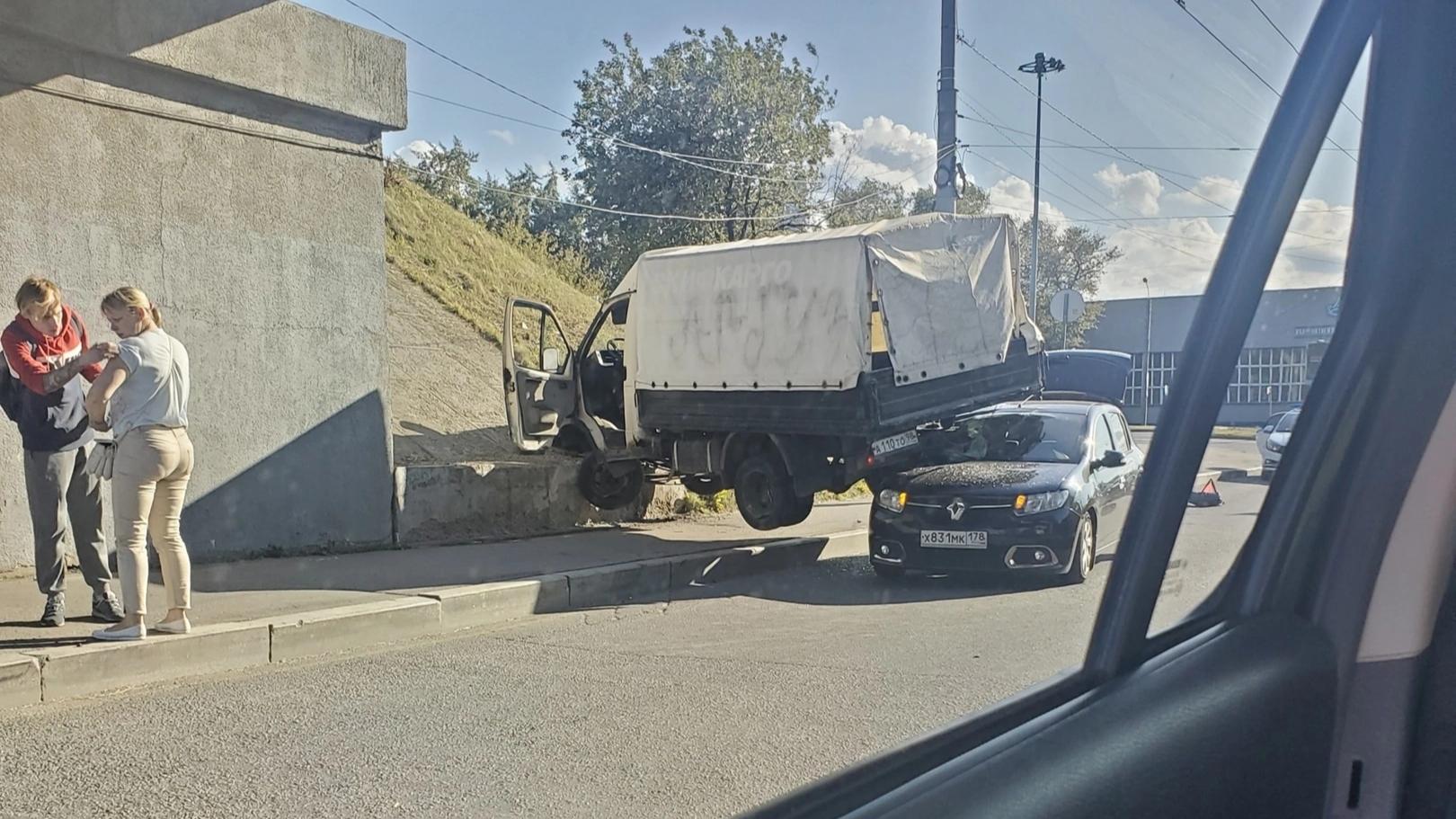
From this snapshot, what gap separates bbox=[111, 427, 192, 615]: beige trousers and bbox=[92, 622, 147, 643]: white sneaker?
0.08 metres

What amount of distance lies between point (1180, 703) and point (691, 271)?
877cm

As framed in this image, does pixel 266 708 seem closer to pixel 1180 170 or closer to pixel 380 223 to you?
pixel 1180 170

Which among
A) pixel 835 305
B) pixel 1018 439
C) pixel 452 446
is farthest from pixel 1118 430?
pixel 452 446

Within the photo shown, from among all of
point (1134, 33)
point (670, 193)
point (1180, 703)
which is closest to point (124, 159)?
point (1134, 33)

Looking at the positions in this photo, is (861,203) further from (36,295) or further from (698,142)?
(36,295)

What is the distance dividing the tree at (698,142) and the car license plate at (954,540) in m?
9.33

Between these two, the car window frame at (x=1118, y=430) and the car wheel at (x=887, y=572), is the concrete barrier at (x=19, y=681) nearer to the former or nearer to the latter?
the car window frame at (x=1118, y=430)

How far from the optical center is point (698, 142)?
1805cm

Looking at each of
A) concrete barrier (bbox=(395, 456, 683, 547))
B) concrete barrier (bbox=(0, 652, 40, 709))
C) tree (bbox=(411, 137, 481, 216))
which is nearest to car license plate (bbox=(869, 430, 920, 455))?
concrete barrier (bbox=(395, 456, 683, 547))

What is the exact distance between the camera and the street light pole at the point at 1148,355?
1884 mm

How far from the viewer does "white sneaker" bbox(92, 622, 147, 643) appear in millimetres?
5523

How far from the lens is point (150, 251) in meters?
7.88

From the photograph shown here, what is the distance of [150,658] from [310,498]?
3.31 m

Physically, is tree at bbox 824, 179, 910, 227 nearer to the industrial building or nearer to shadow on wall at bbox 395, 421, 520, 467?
shadow on wall at bbox 395, 421, 520, 467
